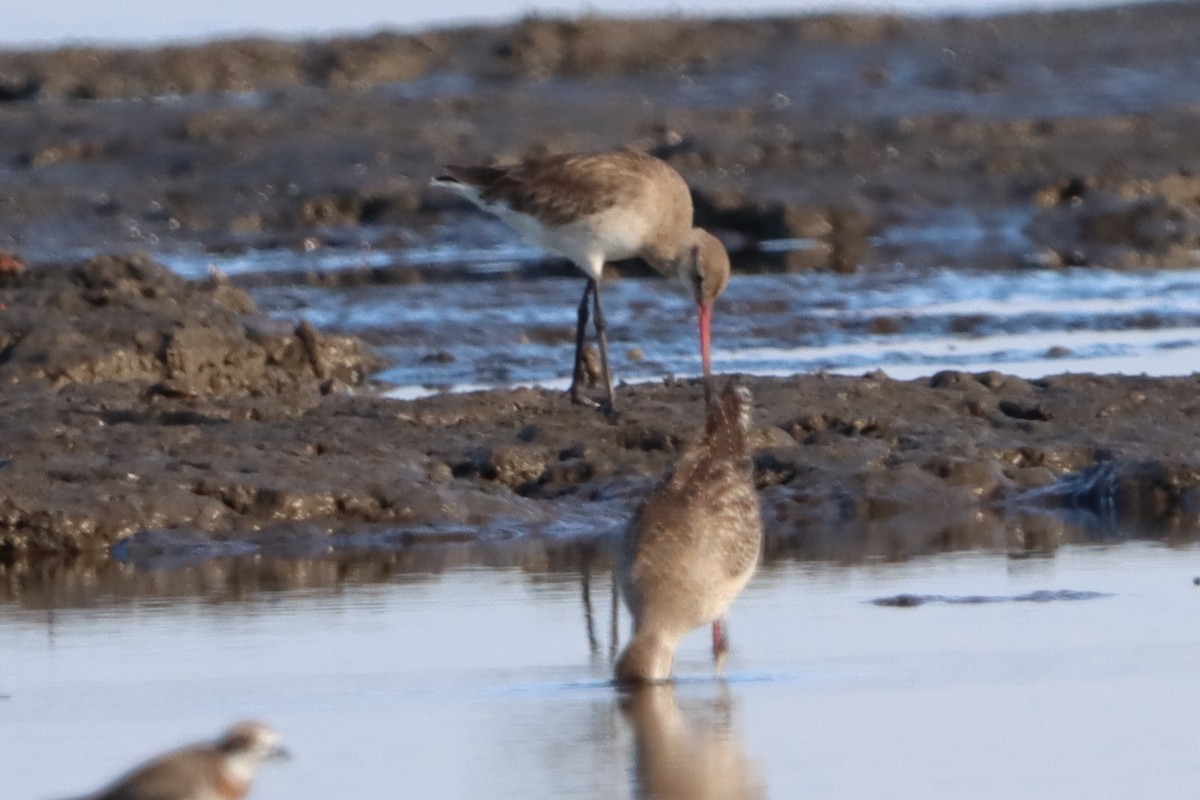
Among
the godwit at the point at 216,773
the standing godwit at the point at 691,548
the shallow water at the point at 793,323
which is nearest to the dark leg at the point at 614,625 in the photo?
the standing godwit at the point at 691,548

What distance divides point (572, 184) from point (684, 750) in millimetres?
5931

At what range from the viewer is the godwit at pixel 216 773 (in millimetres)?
4348

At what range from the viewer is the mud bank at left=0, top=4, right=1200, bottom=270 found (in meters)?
20.3

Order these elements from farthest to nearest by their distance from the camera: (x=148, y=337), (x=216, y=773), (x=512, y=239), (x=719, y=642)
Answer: (x=512, y=239), (x=148, y=337), (x=719, y=642), (x=216, y=773)

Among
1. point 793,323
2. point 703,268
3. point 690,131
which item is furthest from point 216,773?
point 690,131

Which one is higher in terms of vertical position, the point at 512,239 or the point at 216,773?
the point at 512,239

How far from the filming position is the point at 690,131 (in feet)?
79.2

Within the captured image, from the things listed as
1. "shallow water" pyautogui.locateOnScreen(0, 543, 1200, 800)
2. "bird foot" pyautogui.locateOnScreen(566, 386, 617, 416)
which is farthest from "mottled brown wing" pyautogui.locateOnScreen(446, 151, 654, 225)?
"shallow water" pyautogui.locateOnScreen(0, 543, 1200, 800)

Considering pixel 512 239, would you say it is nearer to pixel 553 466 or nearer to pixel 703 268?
pixel 703 268

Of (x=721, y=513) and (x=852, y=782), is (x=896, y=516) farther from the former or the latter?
(x=852, y=782)

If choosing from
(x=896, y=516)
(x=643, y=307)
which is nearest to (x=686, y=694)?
(x=896, y=516)

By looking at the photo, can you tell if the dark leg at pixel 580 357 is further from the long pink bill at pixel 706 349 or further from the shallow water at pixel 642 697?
the shallow water at pixel 642 697

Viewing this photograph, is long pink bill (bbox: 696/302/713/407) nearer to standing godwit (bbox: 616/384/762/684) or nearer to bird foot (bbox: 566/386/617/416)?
bird foot (bbox: 566/386/617/416)

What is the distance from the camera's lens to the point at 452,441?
9.64 metres
